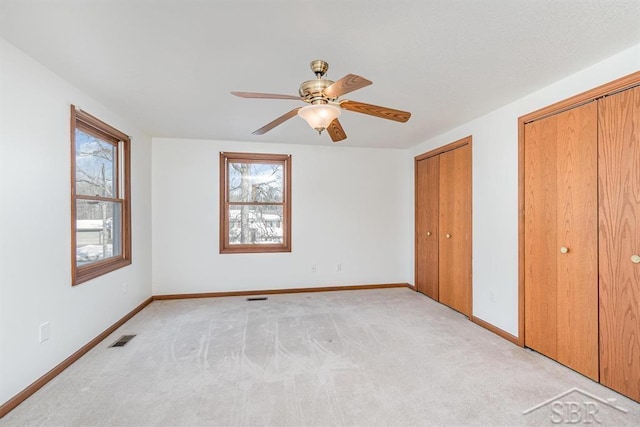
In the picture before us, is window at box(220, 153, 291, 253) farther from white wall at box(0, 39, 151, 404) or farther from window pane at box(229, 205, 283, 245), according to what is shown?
white wall at box(0, 39, 151, 404)

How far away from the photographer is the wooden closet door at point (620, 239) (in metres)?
1.91

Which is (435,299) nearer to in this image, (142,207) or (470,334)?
(470,334)

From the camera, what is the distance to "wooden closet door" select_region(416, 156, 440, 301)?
416 centimetres

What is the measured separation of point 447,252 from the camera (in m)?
3.92

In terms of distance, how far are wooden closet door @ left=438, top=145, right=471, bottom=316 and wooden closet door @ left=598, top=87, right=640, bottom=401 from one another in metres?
1.37

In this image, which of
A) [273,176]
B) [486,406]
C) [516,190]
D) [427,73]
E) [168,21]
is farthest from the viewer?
[273,176]

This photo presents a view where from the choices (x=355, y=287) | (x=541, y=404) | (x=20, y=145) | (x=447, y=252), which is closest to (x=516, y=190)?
(x=447, y=252)

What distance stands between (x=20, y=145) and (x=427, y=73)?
9.32 ft

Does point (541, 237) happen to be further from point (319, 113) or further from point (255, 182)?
point (255, 182)

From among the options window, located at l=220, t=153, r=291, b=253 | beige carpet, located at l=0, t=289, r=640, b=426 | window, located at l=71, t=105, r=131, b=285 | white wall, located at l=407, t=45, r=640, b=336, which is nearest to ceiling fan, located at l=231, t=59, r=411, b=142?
white wall, located at l=407, t=45, r=640, b=336

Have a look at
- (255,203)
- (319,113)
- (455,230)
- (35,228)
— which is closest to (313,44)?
(319,113)

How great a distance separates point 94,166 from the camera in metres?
2.94

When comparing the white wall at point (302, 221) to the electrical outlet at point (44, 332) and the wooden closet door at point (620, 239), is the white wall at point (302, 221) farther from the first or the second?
the wooden closet door at point (620, 239)

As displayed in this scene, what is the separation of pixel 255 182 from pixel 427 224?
268 cm
